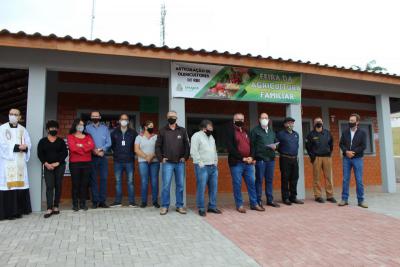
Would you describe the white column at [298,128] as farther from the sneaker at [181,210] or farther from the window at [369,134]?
the window at [369,134]

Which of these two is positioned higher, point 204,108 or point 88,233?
point 204,108

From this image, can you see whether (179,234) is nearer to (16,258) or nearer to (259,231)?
(259,231)

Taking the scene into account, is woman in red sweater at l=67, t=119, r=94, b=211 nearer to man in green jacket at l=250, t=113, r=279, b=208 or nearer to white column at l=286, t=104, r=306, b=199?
man in green jacket at l=250, t=113, r=279, b=208

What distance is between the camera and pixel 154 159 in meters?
6.45

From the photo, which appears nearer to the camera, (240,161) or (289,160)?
(240,161)

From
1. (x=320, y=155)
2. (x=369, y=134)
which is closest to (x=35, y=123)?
(x=320, y=155)

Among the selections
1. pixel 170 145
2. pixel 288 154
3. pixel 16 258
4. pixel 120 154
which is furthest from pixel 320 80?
pixel 16 258

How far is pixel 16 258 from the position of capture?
12.1 feet

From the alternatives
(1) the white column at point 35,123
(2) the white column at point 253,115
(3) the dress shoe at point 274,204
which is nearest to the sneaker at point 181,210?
(3) the dress shoe at point 274,204

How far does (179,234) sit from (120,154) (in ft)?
7.83

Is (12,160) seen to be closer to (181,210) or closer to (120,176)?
(120,176)

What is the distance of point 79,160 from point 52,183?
0.58m

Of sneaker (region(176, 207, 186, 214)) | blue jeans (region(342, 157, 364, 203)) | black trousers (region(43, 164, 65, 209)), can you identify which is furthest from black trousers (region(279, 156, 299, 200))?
black trousers (region(43, 164, 65, 209))

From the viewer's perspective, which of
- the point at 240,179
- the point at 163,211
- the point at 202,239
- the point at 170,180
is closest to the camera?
the point at 202,239
